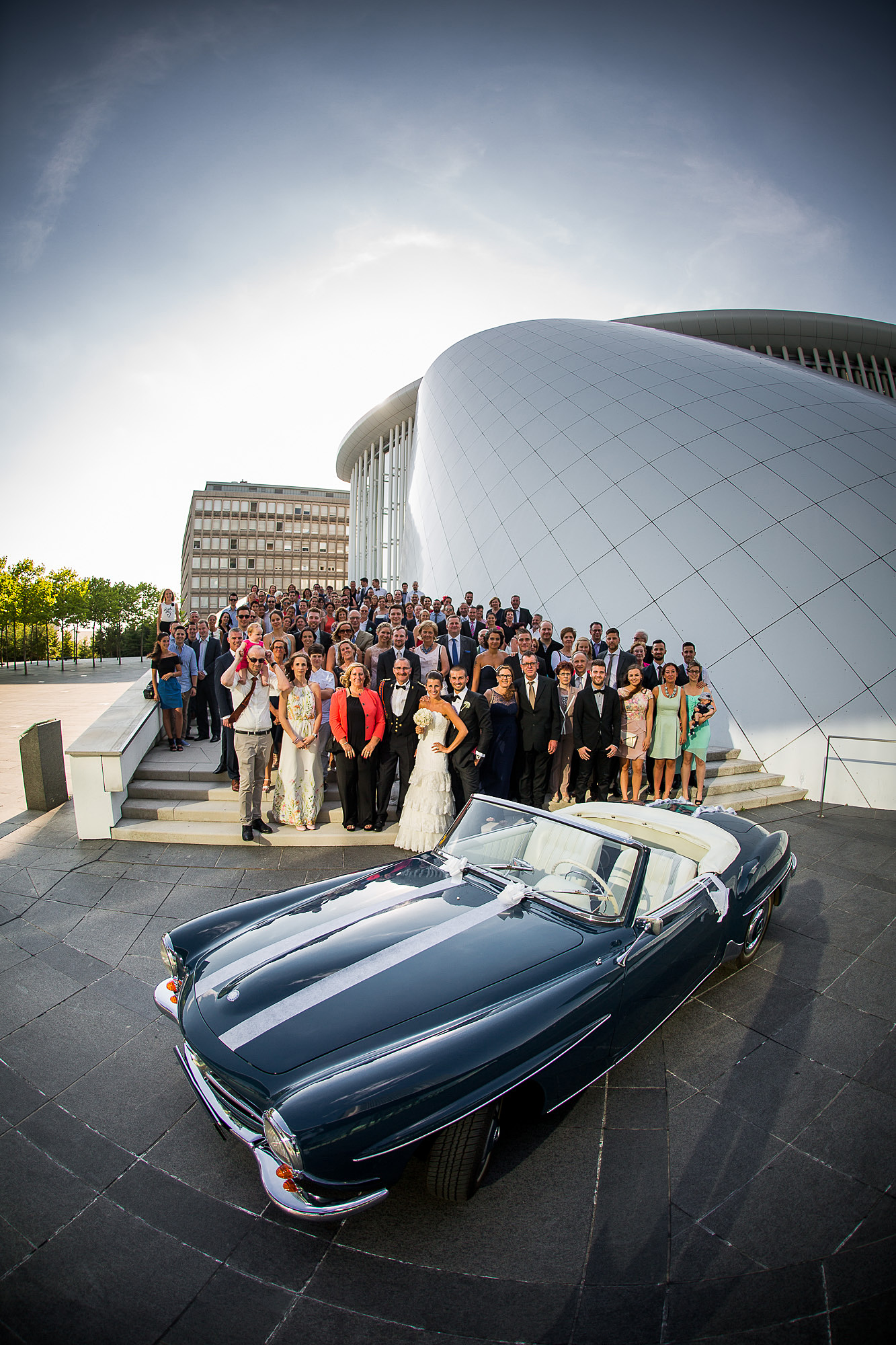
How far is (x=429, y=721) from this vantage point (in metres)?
5.68

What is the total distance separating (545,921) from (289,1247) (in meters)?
1.56

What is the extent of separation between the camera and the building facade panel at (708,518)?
919 centimetres

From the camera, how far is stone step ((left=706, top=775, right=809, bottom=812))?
7.65m

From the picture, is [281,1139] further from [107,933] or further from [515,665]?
[515,665]

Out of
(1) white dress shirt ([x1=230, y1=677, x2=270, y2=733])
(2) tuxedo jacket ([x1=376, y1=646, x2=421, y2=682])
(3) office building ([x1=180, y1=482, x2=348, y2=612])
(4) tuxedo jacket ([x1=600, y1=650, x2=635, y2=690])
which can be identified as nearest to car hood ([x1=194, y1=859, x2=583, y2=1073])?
(1) white dress shirt ([x1=230, y1=677, x2=270, y2=733])

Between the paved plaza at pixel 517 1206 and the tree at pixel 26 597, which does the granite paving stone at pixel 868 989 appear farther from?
the tree at pixel 26 597

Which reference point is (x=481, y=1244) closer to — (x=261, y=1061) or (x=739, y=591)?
(x=261, y=1061)

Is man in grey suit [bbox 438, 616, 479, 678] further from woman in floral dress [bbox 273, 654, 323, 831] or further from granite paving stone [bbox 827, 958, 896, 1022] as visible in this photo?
granite paving stone [bbox 827, 958, 896, 1022]

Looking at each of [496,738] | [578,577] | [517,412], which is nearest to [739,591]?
[578,577]

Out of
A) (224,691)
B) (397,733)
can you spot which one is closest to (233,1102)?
(397,733)

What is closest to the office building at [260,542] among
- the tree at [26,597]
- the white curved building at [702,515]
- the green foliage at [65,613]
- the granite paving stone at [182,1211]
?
the green foliage at [65,613]

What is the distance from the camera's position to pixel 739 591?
10.0 meters

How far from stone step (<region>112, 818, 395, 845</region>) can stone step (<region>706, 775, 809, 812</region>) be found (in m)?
4.36

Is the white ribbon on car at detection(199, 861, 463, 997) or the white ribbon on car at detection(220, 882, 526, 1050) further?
the white ribbon on car at detection(199, 861, 463, 997)
